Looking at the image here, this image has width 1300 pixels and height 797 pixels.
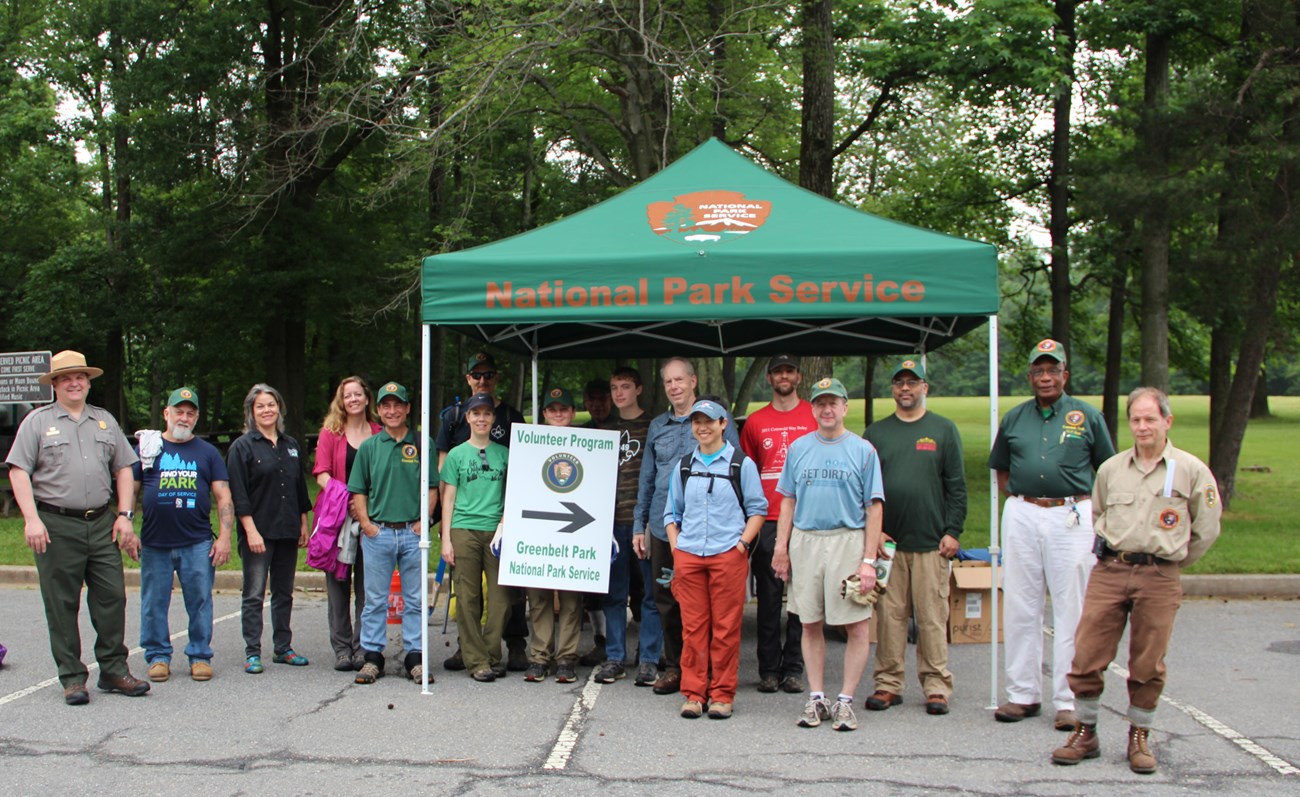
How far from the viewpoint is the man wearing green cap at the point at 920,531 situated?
6.21 meters

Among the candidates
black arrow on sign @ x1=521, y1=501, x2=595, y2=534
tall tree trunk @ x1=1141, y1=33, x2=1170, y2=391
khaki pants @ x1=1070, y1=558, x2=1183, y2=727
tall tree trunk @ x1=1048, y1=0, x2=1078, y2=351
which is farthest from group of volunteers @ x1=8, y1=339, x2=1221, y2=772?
tall tree trunk @ x1=1048, y1=0, x2=1078, y2=351

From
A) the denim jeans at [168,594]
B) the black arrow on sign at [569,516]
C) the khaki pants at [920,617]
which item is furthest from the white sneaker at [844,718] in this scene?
the denim jeans at [168,594]

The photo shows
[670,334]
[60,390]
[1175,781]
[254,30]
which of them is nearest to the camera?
[1175,781]

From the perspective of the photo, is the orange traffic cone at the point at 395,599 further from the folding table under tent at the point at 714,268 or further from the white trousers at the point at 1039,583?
the white trousers at the point at 1039,583

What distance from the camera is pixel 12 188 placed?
22234 millimetres

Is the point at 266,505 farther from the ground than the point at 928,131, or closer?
closer

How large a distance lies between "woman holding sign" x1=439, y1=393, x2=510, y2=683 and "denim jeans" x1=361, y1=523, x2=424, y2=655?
24 cm

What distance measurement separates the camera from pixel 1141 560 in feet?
16.8

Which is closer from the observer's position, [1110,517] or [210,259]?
[1110,517]

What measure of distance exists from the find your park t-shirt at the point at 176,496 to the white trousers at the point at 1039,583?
4689 millimetres

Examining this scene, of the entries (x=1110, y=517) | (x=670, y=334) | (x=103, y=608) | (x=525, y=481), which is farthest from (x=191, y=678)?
(x=1110, y=517)

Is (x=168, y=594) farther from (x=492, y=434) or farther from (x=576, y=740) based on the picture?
(x=576, y=740)

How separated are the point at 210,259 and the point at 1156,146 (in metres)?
16.8

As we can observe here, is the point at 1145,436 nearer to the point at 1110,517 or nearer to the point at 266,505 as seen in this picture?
the point at 1110,517
